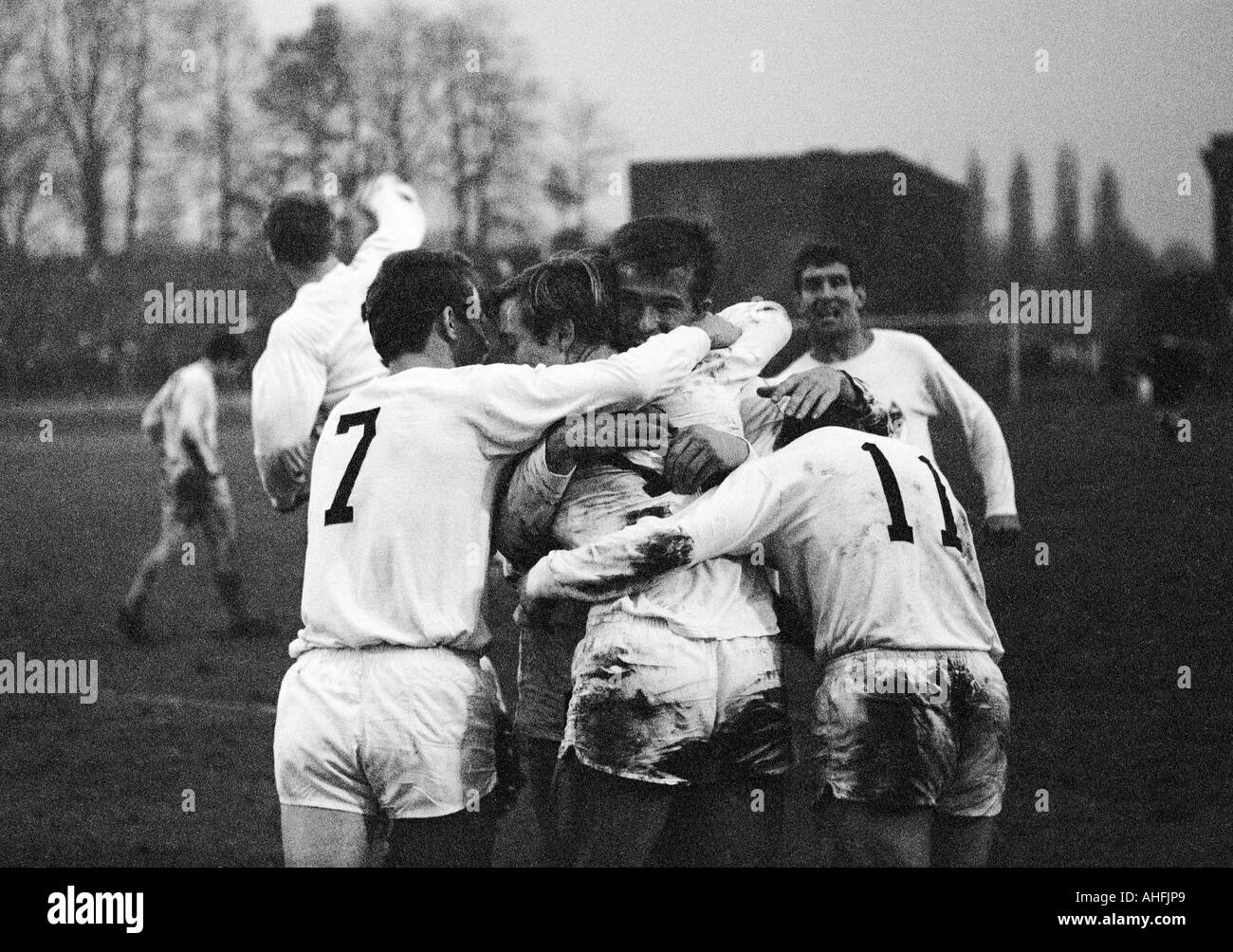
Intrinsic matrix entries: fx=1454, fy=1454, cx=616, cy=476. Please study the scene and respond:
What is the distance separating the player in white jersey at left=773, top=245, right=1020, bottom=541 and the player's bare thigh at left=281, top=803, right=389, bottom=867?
173cm

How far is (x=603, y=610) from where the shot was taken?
2570 mm

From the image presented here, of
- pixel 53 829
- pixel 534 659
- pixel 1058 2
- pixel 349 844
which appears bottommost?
pixel 53 829

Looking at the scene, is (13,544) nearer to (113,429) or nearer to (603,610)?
(113,429)

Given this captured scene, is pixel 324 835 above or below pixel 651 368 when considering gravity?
below

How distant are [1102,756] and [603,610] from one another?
1.90m

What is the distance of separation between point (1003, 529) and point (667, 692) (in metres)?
1.64

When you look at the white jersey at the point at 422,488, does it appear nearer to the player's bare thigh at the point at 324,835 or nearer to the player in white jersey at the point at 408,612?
the player in white jersey at the point at 408,612

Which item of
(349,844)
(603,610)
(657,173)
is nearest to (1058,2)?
(657,173)

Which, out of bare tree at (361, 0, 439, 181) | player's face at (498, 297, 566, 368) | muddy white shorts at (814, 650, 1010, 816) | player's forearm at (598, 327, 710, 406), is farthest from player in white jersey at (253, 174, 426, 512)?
muddy white shorts at (814, 650, 1010, 816)

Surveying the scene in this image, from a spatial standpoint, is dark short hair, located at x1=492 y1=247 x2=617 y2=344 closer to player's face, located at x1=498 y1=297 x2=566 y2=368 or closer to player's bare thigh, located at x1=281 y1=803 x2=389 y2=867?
player's face, located at x1=498 y1=297 x2=566 y2=368

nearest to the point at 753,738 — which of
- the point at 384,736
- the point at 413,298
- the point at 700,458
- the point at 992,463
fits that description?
the point at 700,458

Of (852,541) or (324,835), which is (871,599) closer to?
(852,541)

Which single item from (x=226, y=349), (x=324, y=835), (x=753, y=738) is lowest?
(x=324, y=835)

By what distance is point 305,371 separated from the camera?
12.0 ft
